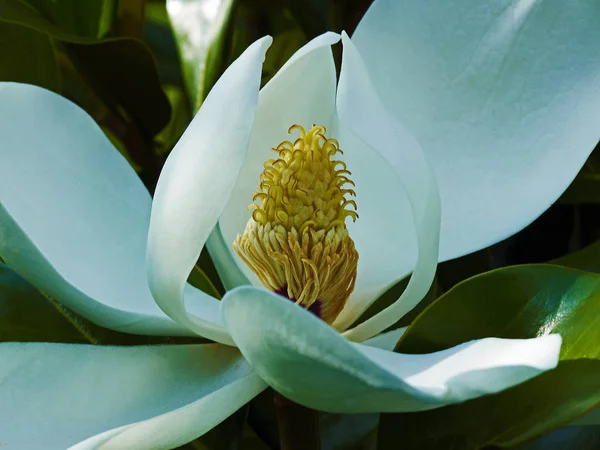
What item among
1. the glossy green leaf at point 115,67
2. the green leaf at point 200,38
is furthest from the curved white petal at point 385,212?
the glossy green leaf at point 115,67

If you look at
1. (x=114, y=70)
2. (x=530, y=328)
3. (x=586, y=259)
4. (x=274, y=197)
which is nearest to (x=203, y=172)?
(x=274, y=197)

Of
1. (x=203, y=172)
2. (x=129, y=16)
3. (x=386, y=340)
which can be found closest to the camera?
(x=203, y=172)

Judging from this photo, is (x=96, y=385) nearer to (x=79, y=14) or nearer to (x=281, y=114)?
(x=281, y=114)

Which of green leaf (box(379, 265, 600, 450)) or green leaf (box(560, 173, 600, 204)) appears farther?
green leaf (box(560, 173, 600, 204))

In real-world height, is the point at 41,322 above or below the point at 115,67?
below

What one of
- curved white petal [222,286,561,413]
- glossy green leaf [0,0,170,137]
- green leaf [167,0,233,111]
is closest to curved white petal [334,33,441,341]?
curved white petal [222,286,561,413]

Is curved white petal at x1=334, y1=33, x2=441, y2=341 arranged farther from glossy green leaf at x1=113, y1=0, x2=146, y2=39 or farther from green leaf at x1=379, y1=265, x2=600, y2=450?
glossy green leaf at x1=113, y1=0, x2=146, y2=39
